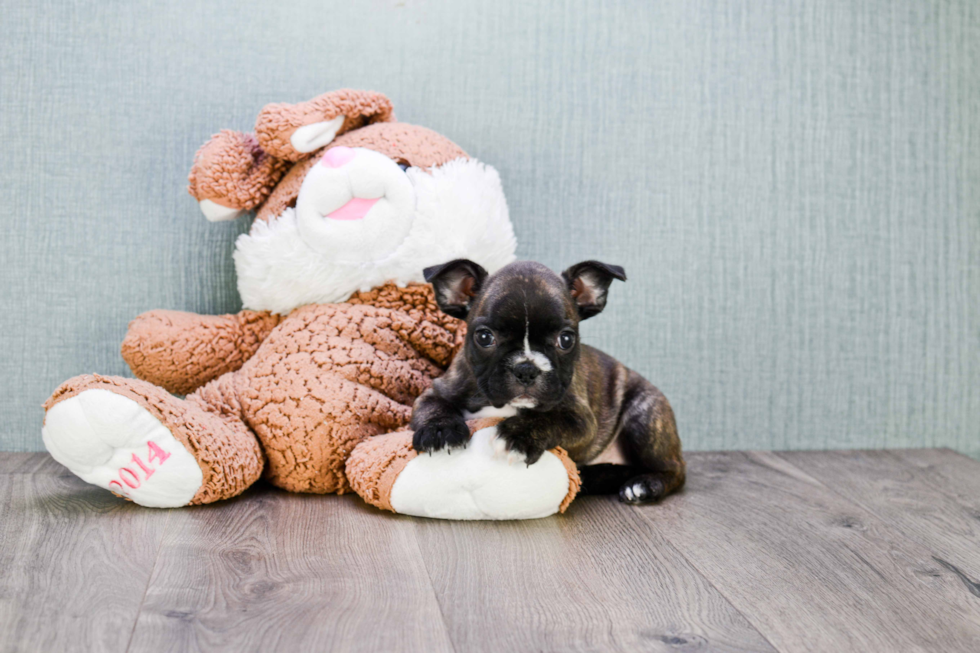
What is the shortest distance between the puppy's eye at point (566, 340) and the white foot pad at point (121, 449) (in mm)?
801

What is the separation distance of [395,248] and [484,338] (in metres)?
A: 0.43

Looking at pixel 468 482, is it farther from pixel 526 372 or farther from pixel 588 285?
pixel 588 285

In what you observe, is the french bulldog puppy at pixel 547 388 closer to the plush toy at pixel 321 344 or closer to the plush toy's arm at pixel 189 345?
the plush toy at pixel 321 344

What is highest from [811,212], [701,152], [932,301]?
[701,152]

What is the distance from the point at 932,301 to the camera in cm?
255

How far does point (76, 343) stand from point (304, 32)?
3.51 feet

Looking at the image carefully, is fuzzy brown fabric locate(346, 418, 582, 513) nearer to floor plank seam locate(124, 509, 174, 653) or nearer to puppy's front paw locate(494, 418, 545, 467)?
puppy's front paw locate(494, 418, 545, 467)

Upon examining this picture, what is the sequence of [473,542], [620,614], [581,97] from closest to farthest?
[620,614] → [473,542] → [581,97]

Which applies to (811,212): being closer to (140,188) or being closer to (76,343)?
(140,188)

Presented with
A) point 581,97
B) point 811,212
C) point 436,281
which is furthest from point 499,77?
point 811,212

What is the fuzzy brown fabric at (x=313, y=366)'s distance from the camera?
183cm

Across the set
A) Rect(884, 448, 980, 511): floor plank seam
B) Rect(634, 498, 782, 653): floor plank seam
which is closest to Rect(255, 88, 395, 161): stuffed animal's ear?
Rect(634, 498, 782, 653): floor plank seam

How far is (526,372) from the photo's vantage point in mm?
1568

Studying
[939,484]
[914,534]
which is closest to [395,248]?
[914,534]
